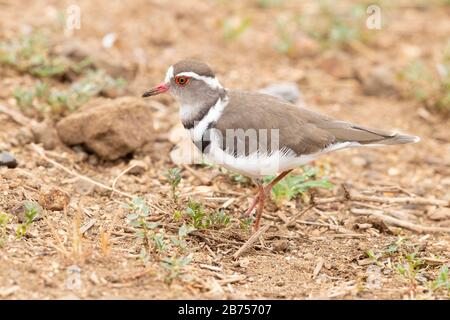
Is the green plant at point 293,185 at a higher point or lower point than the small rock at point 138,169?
lower

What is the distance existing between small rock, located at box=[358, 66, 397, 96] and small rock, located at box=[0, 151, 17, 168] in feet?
16.2

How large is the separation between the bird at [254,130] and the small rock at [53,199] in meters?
1.21

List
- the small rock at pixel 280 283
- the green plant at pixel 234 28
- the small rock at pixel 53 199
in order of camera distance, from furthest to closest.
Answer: the green plant at pixel 234 28
the small rock at pixel 53 199
the small rock at pixel 280 283

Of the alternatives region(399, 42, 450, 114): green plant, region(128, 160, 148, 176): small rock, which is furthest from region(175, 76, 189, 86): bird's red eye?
region(399, 42, 450, 114): green plant

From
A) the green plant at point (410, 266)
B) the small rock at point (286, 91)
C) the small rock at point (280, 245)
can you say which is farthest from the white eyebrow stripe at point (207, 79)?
the small rock at point (286, 91)

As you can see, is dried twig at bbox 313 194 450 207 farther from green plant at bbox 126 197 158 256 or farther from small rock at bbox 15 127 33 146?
small rock at bbox 15 127 33 146

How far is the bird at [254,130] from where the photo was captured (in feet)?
19.7

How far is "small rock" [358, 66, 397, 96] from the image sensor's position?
31.2 ft

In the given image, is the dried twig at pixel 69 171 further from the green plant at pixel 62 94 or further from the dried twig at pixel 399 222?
the dried twig at pixel 399 222

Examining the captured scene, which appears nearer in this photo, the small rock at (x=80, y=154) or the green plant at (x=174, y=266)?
the green plant at (x=174, y=266)

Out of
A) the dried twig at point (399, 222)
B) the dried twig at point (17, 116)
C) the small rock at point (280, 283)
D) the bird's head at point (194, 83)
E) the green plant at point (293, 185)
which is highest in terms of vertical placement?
the bird's head at point (194, 83)

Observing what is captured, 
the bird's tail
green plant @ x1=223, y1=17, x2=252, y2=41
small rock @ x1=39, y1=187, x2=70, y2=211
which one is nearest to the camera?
small rock @ x1=39, y1=187, x2=70, y2=211

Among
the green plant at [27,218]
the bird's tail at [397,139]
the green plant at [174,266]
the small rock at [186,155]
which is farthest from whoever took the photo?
the small rock at [186,155]
